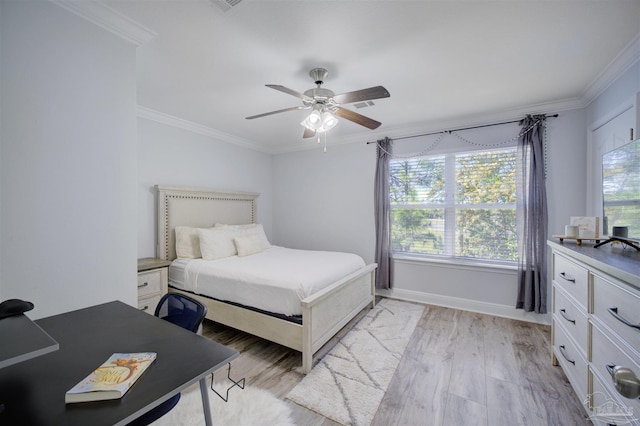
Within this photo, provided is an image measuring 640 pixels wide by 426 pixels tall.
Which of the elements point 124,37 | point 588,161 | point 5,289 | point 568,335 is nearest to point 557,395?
point 568,335

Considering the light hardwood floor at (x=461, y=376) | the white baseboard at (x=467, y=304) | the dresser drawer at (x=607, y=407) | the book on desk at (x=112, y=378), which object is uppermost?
the book on desk at (x=112, y=378)

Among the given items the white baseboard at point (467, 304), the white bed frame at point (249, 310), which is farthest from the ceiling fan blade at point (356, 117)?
the white baseboard at point (467, 304)

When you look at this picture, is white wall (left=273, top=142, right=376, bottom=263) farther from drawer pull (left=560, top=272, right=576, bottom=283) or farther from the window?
drawer pull (left=560, top=272, right=576, bottom=283)

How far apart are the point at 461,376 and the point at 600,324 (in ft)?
3.48

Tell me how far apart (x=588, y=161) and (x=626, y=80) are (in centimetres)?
92

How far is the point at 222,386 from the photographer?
1.95 meters

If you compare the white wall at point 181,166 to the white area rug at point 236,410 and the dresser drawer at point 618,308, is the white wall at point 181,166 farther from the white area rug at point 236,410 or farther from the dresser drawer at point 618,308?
the dresser drawer at point 618,308

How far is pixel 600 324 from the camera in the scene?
136 centimetres

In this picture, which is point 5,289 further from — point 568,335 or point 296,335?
point 568,335

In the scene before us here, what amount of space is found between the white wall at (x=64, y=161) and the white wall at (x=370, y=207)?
294 centimetres

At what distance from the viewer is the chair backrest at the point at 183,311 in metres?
1.32

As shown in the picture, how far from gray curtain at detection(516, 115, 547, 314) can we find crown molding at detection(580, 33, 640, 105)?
0.42 m

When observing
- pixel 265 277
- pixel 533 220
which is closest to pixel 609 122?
pixel 533 220

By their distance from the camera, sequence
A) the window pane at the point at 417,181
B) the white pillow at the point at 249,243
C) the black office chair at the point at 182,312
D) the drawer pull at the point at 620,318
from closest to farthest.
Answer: the drawer pull at the point at 620,318
the black office chair at the point at 182,312
the white pillow at the point at 249,243
the window pane at the point at 417,181
